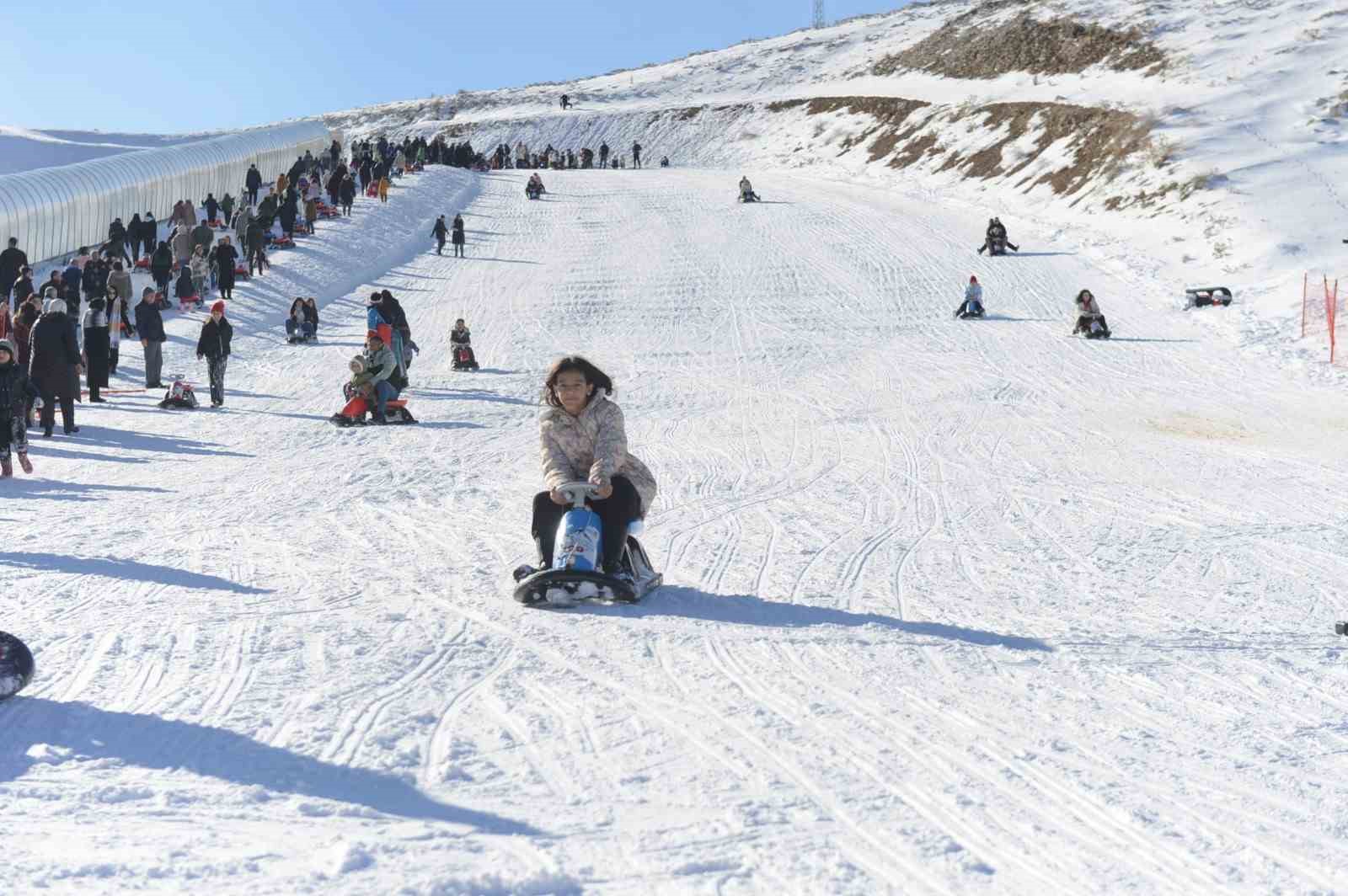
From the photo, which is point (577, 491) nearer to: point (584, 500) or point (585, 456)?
point (584, 500)

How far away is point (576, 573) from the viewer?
7418mm

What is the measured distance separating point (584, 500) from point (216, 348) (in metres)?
10.9

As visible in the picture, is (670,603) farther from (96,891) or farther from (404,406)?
(404,406)

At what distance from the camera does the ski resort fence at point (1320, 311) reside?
23047 millimetres

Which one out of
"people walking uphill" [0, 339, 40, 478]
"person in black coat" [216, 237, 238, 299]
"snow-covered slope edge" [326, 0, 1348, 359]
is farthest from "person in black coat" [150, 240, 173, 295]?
"snow-covered slope edge" [326, 0, 1348, 359]

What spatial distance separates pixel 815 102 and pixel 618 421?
212ft

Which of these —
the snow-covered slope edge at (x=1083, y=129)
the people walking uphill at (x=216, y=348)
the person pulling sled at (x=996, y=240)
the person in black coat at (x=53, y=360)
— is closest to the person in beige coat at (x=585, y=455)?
the person in black coat at (x=53, y=360)

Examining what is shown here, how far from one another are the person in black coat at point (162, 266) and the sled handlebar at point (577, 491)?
1950 centimetres

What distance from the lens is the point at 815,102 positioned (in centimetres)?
6969

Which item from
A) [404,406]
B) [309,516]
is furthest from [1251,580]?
[404,406]

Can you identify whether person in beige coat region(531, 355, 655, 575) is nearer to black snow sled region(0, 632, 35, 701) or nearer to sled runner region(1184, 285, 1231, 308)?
black snow sled region(0, 632, 35, 701)

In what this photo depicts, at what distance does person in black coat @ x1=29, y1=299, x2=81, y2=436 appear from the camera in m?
13.7

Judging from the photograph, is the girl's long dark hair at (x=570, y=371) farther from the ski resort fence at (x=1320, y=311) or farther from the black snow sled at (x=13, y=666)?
the ski resort fence at (x=1320, y=311)

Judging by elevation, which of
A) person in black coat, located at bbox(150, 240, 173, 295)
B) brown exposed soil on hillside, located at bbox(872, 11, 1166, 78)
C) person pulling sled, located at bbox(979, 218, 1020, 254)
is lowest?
person in black coat, located at bbox(150, 240, 173, 295)
